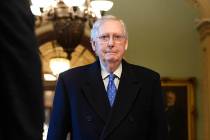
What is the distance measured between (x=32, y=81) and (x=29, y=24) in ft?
0.40

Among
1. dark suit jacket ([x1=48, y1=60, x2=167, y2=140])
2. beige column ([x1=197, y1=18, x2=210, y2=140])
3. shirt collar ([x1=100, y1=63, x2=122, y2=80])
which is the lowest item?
beige column ([x1=197, y1=18, x2=210, y2=140])

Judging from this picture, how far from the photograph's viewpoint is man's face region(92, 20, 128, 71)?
337cm

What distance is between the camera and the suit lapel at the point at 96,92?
3266 millimetres

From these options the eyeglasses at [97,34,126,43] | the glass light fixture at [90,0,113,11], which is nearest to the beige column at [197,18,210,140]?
the glass light fixture at [90,0,113,11]

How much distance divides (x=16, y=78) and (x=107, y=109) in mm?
2126

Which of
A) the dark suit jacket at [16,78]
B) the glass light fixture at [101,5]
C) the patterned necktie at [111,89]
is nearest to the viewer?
the dark suit jacket at [16,78]

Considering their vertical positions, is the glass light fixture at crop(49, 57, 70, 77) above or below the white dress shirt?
below

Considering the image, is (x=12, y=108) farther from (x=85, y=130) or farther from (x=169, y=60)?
(x=169, y=60)

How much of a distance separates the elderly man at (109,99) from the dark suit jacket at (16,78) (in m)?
2.02

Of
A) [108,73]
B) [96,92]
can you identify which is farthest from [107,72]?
[96,92]

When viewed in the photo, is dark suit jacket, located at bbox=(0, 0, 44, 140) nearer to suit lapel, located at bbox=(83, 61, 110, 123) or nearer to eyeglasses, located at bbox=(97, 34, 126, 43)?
suit lapel, located at bbox=(83, 61, 110, 123)

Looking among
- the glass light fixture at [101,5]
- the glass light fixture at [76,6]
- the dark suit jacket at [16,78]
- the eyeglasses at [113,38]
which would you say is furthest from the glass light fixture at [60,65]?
the dark suit jacket at [16,78]

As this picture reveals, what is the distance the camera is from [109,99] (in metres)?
3.33

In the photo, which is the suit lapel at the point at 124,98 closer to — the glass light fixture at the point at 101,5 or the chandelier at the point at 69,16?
the chandelier at the point at 69,16
